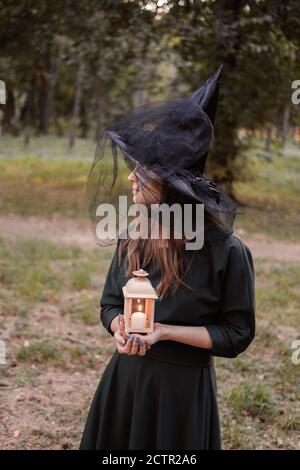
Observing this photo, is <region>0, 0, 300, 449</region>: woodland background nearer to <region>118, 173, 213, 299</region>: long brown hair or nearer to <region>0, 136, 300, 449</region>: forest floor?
<region>0, 136, 300, 449</region>: forest floor

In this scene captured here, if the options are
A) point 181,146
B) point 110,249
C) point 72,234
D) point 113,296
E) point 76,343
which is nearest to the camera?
point 181,146

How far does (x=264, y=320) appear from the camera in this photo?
6.57 metres

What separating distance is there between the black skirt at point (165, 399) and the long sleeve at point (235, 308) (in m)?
0.12

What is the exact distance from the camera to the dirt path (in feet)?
32.8

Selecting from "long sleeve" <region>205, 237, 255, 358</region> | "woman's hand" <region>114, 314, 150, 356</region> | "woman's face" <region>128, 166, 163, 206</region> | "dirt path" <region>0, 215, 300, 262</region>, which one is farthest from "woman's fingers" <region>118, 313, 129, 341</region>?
"dirt path" <region>0, 215, 300, 262</region>

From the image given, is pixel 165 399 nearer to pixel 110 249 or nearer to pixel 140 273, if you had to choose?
pixel 140 273

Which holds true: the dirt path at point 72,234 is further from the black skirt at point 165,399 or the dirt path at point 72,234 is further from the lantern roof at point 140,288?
the lantern roof at point 140,288

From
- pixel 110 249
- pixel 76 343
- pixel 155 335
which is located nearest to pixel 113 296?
pixel 155 335

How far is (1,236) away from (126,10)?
397cm

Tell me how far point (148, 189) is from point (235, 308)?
1.76 feet

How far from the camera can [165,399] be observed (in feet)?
7.35

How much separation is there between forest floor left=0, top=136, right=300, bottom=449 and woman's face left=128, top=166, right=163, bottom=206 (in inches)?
90.9

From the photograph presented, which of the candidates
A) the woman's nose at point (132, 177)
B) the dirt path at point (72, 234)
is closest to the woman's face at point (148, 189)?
the woman's nose at point (132, 177)

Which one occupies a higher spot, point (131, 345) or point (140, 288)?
point (140, 288)
